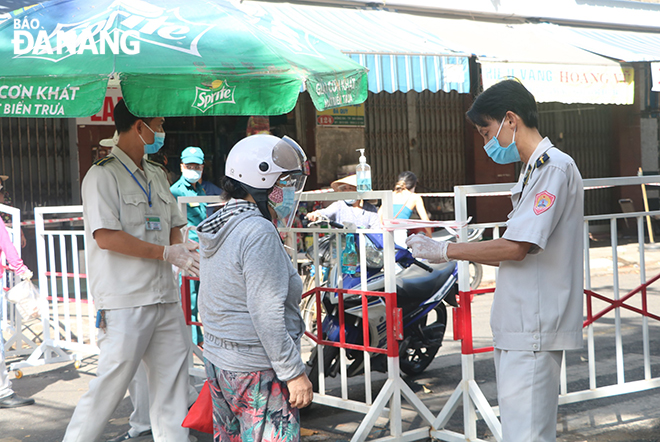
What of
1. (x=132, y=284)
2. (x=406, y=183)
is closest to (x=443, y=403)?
(x=132, y=284)

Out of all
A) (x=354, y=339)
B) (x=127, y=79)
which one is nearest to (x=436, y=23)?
(x=354, y=339)

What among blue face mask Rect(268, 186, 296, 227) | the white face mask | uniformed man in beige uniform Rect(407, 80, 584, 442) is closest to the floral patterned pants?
blue face mask Rect(268, 186, 296, 227)

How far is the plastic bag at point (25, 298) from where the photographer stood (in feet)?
19.8

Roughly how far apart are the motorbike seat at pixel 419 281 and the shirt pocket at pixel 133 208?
1.98 metres

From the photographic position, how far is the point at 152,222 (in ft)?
12.8

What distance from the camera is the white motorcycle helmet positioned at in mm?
2572

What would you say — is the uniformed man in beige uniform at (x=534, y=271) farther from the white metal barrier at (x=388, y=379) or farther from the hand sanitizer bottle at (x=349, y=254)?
the hand sanitizer bottle at (x=349, y=254)

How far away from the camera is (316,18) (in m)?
10.2

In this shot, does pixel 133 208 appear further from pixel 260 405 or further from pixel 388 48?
pixel 388 48

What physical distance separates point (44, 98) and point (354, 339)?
98.5 inches

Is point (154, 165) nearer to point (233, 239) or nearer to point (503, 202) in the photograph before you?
point (233, 239)

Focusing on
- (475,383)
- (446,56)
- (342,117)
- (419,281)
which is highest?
(446,56)

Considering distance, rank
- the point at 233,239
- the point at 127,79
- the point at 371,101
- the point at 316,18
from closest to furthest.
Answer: the point at 233,239, the point at 127,79, the point at 316,18, the point at 371,101

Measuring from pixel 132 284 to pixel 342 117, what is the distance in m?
8.16
